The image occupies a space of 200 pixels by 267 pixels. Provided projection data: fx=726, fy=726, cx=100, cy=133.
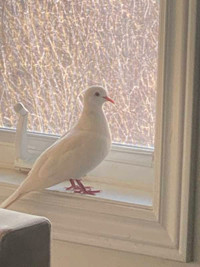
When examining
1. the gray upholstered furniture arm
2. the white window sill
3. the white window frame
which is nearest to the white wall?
the white window frame

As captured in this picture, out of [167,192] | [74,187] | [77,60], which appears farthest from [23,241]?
[77,60]

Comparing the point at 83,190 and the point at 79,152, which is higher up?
the point at 79,152

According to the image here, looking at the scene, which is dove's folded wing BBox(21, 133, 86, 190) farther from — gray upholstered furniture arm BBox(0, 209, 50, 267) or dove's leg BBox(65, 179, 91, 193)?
gray upholstered furniture arm BBox(0, 209, 50, 267)

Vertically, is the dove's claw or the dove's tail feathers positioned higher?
the dove's claw

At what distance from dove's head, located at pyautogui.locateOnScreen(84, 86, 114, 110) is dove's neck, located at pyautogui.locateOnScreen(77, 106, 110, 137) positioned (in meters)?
0.01

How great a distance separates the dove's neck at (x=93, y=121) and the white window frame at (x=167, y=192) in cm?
17

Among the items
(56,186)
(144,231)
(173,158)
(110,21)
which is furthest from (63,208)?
(110,21)

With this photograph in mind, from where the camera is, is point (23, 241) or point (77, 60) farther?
point (77, 60)

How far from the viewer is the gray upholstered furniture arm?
125 cm

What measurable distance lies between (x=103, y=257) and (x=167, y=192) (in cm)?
26

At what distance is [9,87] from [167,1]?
26.7 inches

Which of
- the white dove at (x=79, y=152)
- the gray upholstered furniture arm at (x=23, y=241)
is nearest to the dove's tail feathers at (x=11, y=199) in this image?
the white dove at (x=79, y=152)

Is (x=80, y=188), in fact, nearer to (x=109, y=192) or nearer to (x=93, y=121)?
(x=109, y=192)

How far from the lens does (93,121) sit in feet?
5.94
